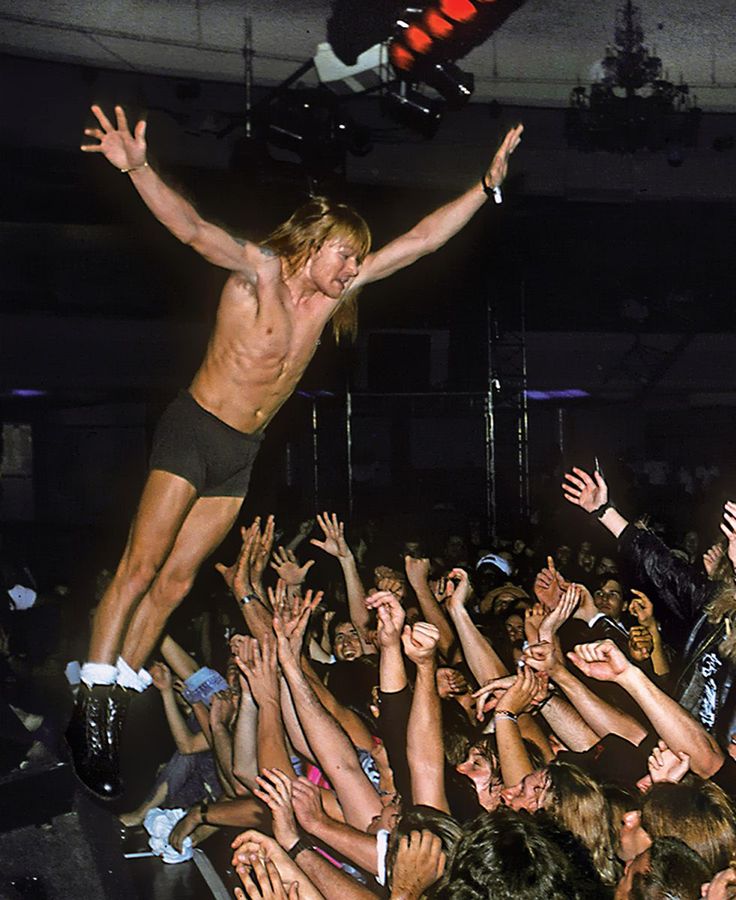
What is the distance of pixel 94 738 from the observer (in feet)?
12.0

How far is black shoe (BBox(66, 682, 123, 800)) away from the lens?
3.55 m

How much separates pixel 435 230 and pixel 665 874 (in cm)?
289

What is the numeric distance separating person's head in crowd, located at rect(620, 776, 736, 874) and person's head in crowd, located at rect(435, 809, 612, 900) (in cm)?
30

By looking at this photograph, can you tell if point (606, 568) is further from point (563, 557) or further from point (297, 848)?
point (297, 848)

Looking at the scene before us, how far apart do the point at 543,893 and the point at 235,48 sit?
6133 millimetres

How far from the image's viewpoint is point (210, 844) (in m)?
4.39

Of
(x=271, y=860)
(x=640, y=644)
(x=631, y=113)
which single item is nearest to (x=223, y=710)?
(x=640, y=644)

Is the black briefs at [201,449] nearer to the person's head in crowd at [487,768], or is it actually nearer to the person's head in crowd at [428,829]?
the person's head in crowd at [487,768]

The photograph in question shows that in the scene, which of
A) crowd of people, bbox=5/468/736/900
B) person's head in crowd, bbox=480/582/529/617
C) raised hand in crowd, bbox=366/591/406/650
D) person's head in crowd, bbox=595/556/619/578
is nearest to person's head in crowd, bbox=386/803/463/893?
crowd of people, bbox=5/468/736/900

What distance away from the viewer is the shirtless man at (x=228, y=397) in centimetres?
387

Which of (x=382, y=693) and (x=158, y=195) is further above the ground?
(x=158, y=195)

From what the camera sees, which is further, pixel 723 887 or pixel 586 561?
pixel 586 561

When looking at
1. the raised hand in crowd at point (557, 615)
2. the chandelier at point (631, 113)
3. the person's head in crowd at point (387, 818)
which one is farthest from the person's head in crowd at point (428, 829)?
the chandelier at point (631, 113)

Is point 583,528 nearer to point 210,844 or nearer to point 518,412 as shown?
point 518,412
